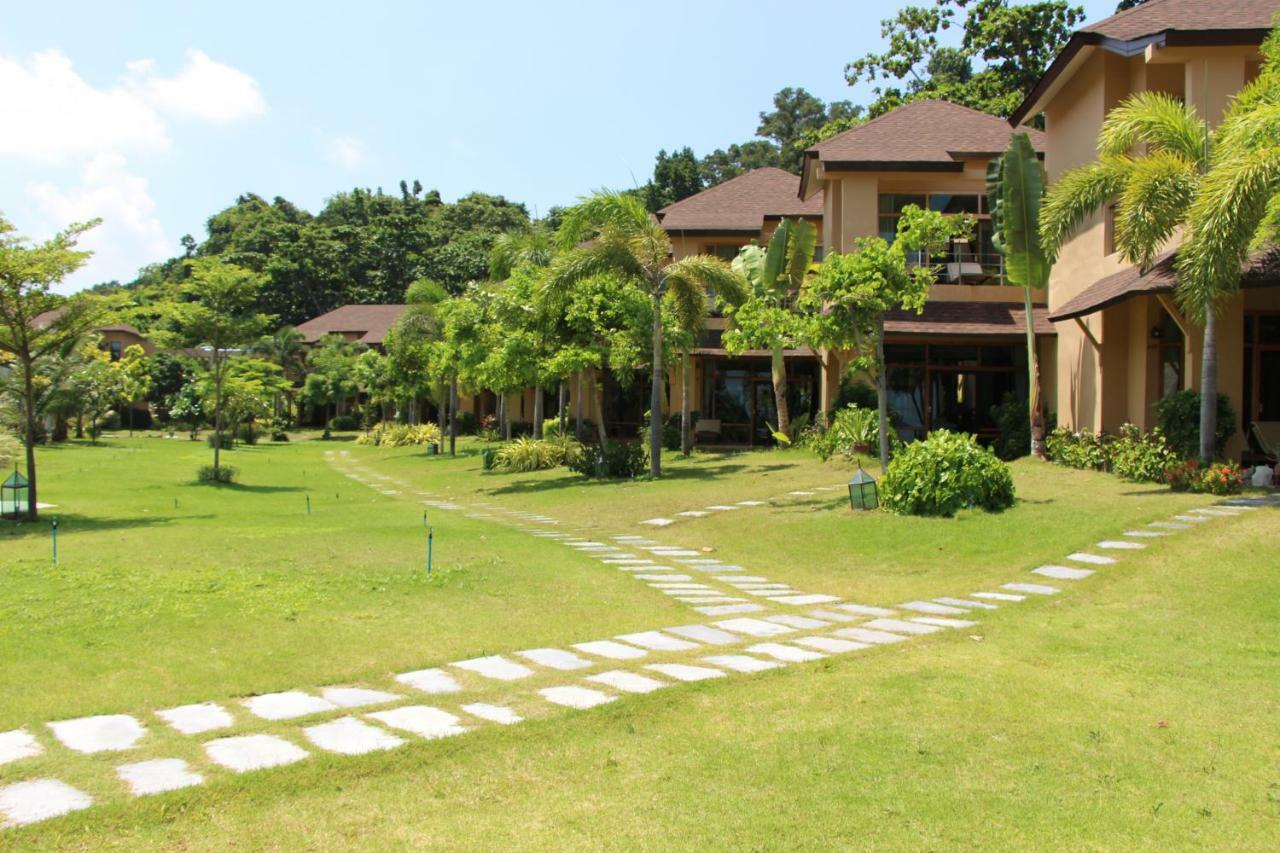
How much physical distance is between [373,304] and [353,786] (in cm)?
6631

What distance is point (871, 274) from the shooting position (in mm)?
15938

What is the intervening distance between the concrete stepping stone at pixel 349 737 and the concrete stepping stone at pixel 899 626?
4.69 m

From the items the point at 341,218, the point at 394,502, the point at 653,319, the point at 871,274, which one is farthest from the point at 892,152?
the point at 341,218

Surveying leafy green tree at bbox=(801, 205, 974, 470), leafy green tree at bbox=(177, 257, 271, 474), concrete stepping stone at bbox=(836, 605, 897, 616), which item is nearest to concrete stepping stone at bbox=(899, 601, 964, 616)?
concrete stepping stone at bbox=(836, 605, 897, 616)

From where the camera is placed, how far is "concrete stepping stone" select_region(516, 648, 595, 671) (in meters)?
7.51

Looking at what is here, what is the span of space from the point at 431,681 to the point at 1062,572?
7325 millimetres

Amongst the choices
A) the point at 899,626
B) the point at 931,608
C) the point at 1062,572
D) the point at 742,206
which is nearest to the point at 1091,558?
the point at 1062,572

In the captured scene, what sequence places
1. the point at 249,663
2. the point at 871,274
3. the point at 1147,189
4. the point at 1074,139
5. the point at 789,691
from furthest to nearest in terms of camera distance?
the point at 1074,139, the point at 871,274, the point at 1147,189, the point at 249,663, the point at 789,691

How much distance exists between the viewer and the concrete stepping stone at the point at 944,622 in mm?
9117

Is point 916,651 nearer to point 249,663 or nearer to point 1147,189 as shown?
point 249,663

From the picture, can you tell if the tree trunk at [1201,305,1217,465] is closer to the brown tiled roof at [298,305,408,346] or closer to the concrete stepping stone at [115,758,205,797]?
the concrete stepping stone at [115,758,205,797]

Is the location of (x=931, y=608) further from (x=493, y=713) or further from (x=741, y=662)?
(x=493, y=713)

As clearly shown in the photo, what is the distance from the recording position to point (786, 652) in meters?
8.00

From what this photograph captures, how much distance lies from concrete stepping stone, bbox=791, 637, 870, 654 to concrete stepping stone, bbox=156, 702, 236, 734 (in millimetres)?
4348
